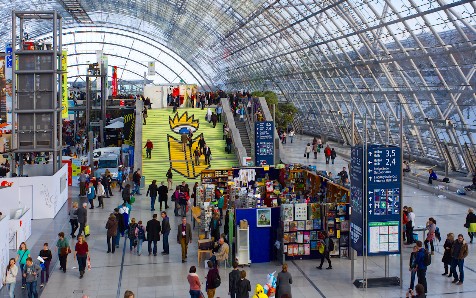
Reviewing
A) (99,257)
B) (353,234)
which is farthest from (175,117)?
(353,234)

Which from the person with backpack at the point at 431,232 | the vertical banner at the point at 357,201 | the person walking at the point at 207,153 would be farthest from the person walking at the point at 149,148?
the vertical banner at the point at 357,201

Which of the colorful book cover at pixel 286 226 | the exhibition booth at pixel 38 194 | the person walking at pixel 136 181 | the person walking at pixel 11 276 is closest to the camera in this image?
the person walking at pixel 11 276

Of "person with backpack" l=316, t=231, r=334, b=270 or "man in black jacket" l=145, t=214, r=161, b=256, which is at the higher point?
"man in black jacket" l=145, t=214, r=161, b=256

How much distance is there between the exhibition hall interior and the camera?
48.3 ft

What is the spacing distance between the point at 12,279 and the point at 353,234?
7.99 metres

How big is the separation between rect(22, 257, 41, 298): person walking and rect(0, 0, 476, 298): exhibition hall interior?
0.03m

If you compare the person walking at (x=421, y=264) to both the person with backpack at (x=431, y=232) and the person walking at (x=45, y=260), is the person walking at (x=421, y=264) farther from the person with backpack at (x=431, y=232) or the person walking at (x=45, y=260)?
the person walking at (x=45, y=260)

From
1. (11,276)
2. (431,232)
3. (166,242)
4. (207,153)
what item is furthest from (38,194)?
(431,232)

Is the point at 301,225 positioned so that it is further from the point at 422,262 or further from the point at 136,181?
the point at 136,181

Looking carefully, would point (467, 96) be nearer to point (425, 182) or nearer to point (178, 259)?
point (425, 182)

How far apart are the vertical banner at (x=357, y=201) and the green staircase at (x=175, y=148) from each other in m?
16.7

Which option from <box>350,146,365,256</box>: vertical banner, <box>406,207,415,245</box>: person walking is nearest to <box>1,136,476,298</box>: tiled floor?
<box>406,207,415,245</box>: person walking

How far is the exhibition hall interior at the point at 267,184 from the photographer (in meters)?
14.7

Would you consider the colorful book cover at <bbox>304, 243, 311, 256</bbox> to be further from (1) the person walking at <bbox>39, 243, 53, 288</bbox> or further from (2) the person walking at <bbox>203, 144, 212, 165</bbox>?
(2) the person walking at <bbox>203, 144, 212, 165</bbox>
